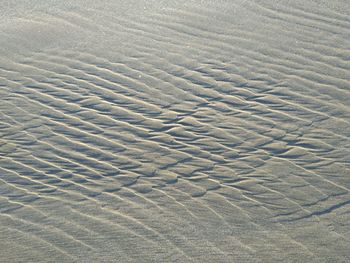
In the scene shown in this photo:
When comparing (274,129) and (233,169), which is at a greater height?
(274,129)

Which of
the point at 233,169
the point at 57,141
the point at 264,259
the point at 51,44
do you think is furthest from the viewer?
the point at 51,44

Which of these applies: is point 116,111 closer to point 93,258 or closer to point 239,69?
point 239,69

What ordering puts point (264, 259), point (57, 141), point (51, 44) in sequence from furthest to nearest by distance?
1. point (51, 44)
2. point (57, 141)
3. point (264, 259)

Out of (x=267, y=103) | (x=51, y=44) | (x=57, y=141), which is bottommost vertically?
(x=57, y=141)

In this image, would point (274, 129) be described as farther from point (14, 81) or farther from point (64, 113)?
point (14, 81)

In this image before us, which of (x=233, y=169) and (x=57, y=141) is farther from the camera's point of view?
(x=57, y=141)

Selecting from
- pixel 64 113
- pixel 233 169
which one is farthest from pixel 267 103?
pixel 64 113
